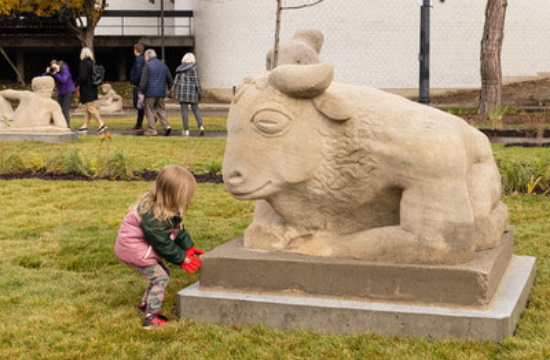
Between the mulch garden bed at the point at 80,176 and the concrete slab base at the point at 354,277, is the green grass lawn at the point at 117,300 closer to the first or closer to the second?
the concrete slab base at the point at 354,277

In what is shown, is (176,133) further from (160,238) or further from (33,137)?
(160,238)

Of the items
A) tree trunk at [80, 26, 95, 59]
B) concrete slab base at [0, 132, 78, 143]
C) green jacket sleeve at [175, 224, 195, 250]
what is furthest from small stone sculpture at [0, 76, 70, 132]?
tree trunk at [80, 26, 95, 59]

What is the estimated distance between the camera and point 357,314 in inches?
168

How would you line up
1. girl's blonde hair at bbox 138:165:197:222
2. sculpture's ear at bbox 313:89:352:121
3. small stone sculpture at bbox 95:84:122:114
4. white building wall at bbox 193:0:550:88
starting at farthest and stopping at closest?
white building wall at bbox 193:0:550:88 < small stone sculpture at bbox 95:84:122:114 < girl's blonde hair at bbox 138:165:197:222 < sculpture's ear at bbox 313:89:352:121

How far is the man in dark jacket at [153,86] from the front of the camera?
53.9 ft

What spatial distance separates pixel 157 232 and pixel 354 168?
1.19 meters

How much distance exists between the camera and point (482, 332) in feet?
13.4

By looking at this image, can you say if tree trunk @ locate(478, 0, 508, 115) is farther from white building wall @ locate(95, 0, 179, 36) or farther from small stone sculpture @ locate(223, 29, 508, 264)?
white building wall @ locate(95, 0, 179, 36)

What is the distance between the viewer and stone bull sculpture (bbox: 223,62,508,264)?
4305mm

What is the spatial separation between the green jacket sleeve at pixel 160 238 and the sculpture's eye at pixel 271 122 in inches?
30.2

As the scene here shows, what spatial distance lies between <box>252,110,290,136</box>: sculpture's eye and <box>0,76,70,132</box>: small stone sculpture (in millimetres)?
11276

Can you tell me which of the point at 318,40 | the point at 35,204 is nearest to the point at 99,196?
the point at 35,204

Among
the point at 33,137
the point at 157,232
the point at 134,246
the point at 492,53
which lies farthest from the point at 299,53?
the point at 492,53

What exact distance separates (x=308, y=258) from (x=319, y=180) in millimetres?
450
